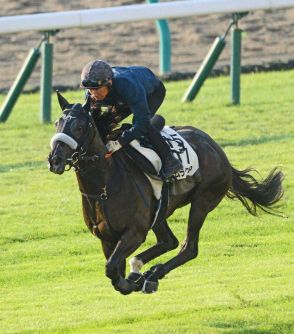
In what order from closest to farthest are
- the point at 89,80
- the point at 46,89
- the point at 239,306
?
the point at 89,80 < the point at 239,306 < the point at 46,89

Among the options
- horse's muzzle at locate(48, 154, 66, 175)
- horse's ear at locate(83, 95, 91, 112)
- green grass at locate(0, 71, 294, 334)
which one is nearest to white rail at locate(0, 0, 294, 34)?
green grass at locate(0, 71, 294, 334)

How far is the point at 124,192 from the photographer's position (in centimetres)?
1065

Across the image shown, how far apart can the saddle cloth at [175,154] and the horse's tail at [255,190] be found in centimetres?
80

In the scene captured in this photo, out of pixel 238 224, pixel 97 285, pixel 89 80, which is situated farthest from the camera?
pixel 238 224

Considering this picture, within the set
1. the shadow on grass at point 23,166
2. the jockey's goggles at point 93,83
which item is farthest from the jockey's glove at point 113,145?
the shadow on grass at point 23,166

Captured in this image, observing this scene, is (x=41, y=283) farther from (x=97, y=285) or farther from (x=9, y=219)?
(x=9, y=219)

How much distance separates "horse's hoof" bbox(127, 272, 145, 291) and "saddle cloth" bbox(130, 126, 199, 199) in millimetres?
605

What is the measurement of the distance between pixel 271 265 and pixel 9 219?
340 centimetres

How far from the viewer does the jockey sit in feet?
33.8

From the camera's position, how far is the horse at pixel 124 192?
33.3 feet

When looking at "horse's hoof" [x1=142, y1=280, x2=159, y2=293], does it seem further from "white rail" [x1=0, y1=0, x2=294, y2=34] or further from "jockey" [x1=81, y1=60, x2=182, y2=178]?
"white rail" [x1=0, y1=0, x2=294, y2=34]

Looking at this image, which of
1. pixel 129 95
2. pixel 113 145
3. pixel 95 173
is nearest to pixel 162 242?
pixel 113 145

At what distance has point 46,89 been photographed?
18.3 metres

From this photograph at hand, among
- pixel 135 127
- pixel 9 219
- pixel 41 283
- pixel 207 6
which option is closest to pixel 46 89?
pixel 207 6
